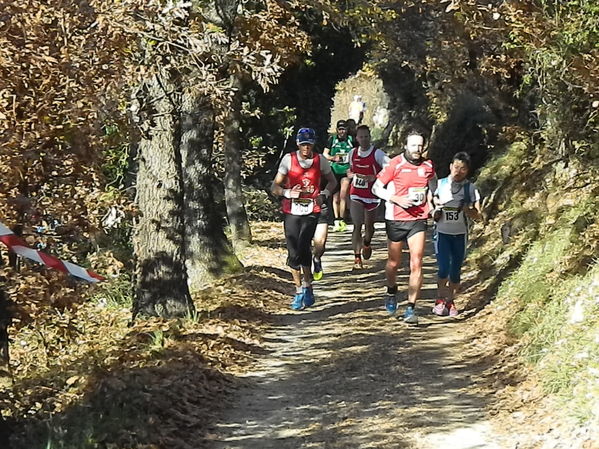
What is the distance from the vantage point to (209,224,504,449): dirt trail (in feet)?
22.9

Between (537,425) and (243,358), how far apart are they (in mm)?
3515

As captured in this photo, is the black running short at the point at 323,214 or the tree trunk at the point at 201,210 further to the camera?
the tree trunk at the point at 201,210

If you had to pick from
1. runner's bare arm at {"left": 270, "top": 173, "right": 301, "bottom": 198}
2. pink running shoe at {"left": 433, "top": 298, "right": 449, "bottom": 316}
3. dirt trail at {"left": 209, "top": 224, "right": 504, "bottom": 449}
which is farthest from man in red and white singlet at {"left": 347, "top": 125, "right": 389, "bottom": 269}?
pink running shoe at {"left": 433, "top": 298, "right": 449, "bottom": 316}

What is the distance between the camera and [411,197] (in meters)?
10.4

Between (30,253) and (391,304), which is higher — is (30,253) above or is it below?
above

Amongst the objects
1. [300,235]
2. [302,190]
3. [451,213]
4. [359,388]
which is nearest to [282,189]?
[302,190]

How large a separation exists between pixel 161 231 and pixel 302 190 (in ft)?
5.68

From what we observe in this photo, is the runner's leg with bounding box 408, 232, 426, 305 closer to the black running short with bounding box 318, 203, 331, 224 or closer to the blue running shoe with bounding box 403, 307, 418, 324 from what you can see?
the blue running shoe with bounding box 403, 307, 418, 324

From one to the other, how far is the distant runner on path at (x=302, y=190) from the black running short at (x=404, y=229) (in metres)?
1.06

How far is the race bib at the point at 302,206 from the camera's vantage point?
11.2 m

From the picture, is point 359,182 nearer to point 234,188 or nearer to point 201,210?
point 201,210

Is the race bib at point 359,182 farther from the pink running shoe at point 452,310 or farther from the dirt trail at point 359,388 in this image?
the pink running shoe at point 452,310

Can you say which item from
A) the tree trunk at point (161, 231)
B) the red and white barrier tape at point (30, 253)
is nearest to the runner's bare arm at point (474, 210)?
the tree trunk at point (161, 231)

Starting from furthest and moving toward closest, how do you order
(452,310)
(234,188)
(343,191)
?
(234,188)
(343,191)
(452,310)
